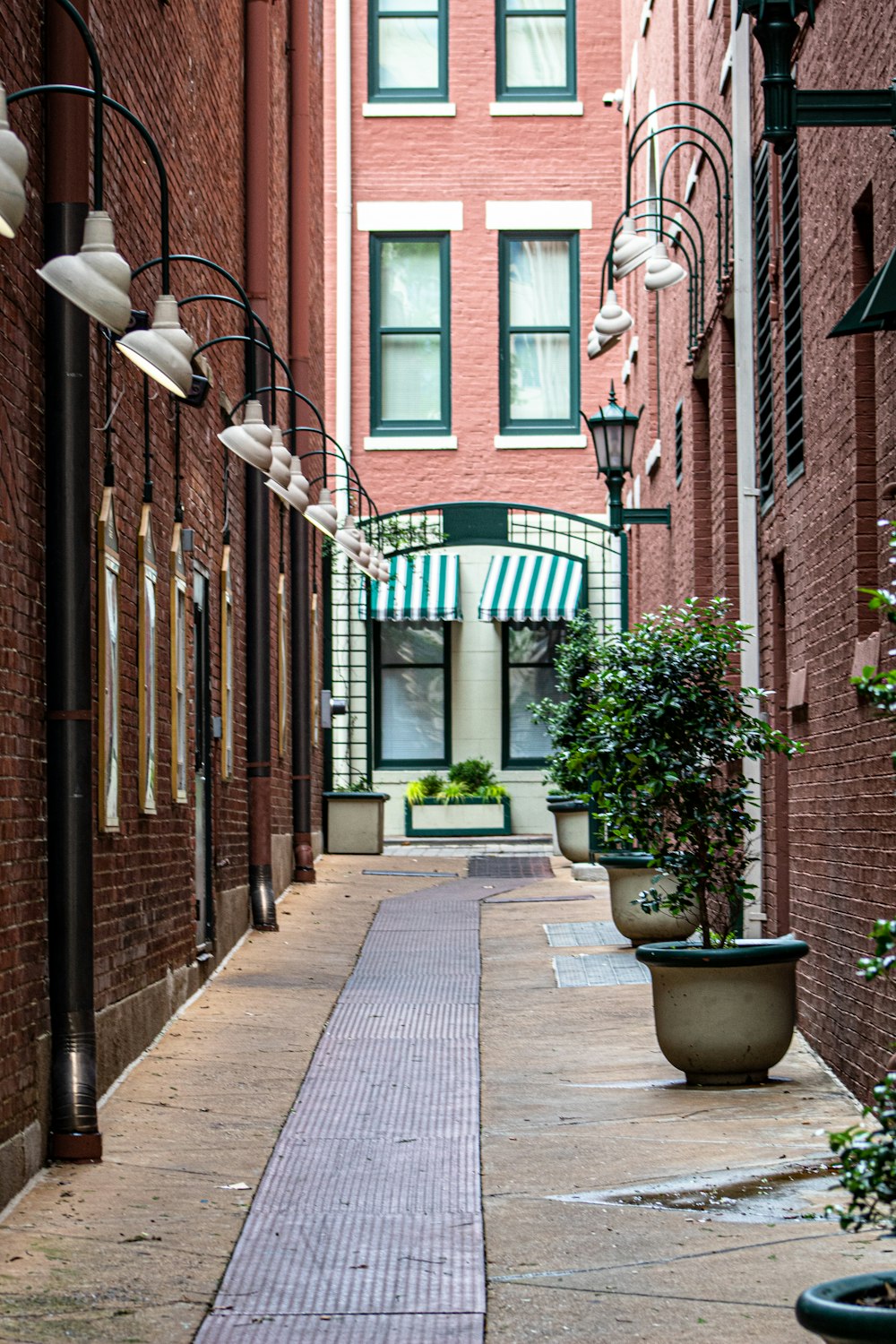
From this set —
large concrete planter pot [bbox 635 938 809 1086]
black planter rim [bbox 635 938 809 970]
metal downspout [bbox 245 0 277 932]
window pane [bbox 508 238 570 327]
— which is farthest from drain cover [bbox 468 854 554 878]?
black planter rim [bbox 635 938 809 970]

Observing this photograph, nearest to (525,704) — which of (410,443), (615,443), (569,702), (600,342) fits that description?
(410,443)

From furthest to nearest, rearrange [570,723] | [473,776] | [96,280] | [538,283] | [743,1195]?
[538,283] < [473,776] < [570,723] < [743,1195] < [96,280]

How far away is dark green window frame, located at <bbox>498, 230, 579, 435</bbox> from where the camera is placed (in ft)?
89.5

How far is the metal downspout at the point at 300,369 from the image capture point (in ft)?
62.7

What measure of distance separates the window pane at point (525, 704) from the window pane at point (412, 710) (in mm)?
983

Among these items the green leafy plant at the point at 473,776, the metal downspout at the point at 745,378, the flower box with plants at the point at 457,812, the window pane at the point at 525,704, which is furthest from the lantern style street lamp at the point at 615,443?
the window pane at the point at 525,704

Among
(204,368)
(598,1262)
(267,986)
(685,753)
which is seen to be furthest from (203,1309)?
(267,986)

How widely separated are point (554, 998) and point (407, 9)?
1983 centimetres

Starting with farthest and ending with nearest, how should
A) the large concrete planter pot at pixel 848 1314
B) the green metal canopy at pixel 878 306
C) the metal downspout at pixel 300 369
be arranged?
the metal downspout at pixel 300 369 < the green metal canopy at pixel 878 306 < the large concrete planter pot at pixel 848 1314

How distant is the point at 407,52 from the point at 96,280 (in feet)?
77.5

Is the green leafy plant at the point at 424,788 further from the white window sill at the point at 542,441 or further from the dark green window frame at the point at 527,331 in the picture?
the dark green window frame at the point at 527,331

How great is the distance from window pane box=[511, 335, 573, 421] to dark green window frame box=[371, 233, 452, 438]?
949 mm

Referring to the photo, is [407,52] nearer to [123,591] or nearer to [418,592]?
[418,592]

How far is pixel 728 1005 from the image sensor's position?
29.1 feet
